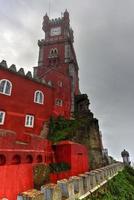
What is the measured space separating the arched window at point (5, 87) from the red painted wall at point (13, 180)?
36.7 feet

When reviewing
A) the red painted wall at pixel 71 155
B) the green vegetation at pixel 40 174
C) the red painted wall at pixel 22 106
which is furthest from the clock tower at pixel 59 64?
the green vegetation at pixel 40 174

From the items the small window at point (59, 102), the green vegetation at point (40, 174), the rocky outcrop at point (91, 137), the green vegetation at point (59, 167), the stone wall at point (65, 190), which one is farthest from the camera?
the small window at point (59, 102)

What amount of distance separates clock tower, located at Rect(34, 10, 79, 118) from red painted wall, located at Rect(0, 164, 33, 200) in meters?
14.7

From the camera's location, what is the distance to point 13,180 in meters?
11.0

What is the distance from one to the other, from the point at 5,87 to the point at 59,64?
52.8 ft

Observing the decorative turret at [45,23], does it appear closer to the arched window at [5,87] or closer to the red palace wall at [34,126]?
the red palace wall at [34,126]

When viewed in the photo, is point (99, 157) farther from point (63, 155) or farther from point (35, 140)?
point (35, 140)

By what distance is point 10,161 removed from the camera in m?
13.6

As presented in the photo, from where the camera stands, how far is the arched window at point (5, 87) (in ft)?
68.6

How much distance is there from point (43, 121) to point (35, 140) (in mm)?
8275

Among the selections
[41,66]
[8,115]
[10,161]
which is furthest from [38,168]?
[41,66]

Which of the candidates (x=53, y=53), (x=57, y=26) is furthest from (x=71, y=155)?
(x=57, y=26)

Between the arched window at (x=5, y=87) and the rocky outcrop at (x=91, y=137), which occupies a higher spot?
the arched window at (x=5, y=87)

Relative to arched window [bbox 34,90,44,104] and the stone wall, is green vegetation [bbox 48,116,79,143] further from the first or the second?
the stone wall
